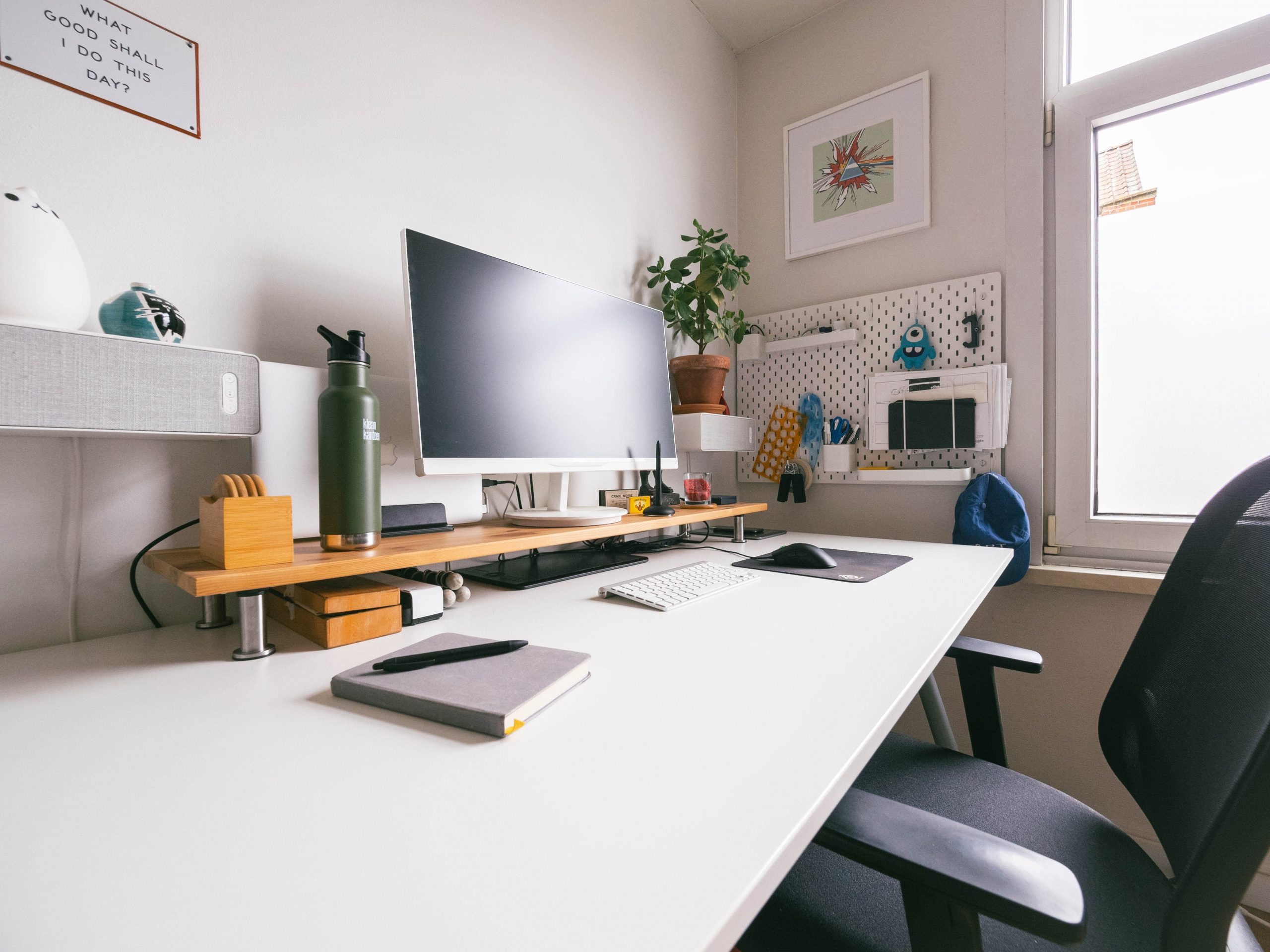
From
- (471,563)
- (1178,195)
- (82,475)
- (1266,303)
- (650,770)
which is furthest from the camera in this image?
(1178,195)

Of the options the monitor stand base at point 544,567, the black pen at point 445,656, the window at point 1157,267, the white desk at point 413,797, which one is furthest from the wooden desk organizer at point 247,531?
the window at point 1157,267

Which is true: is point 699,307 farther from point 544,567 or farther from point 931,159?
point 544,567

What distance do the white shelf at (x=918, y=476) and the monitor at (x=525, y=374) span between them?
0.73m

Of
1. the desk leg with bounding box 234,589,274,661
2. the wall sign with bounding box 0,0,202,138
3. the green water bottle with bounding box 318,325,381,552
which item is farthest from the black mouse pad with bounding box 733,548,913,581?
the wall sign with bounding box 0,0,202,138

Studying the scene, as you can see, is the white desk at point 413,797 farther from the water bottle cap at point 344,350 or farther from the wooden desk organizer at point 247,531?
the water bottle cap at point 344,350

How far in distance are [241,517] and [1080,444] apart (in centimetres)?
193

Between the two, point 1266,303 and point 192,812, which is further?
point 1266,303

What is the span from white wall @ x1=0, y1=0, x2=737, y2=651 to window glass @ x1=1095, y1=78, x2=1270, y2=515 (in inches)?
55.1

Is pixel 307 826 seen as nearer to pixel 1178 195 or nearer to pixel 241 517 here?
pixel 241 517

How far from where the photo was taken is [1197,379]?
4.85 feet

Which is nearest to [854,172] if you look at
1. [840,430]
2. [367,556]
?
[840,430]

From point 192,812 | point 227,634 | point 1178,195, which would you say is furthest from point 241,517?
point 1178,195

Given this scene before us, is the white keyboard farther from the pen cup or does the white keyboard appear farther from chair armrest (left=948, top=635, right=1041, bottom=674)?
the pen cup

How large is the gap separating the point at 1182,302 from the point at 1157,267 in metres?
0.11
